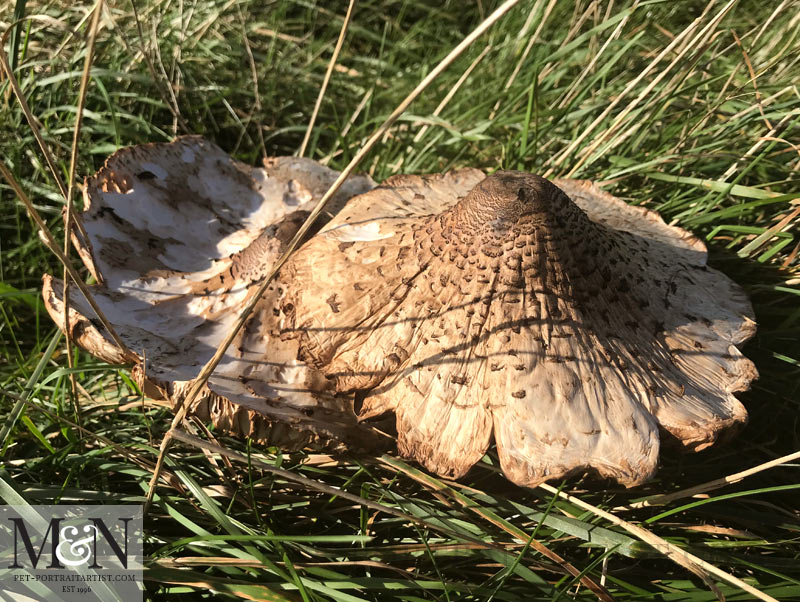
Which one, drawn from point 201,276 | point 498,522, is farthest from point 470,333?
point 201,276

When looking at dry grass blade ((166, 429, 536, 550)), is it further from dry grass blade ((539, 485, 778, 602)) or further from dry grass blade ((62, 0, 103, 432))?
dry grass blade ((62, 0, 103, 432))

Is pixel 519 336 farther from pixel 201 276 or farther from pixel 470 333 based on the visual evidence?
pixel 201 276

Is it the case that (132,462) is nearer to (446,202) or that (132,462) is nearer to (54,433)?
(54,433)

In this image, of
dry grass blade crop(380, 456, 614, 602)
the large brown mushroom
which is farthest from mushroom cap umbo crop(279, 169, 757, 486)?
dry grass blade crop(380, 456, 614, 602)

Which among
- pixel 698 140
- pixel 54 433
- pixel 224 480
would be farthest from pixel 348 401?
pixel 698 140

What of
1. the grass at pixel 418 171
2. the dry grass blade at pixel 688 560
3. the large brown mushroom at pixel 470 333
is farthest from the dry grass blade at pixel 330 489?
the dry grass blade at pixel 688 560
